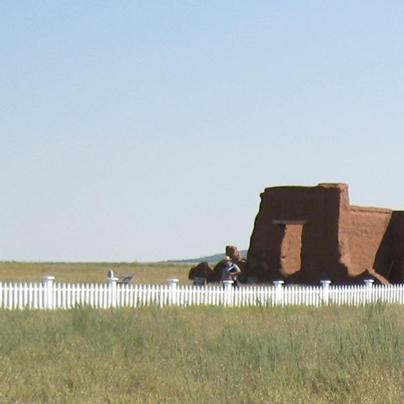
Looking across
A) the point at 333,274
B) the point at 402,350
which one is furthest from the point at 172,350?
the point at 333,274

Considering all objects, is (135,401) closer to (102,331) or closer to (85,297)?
(102,331)

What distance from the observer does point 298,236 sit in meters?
34.8

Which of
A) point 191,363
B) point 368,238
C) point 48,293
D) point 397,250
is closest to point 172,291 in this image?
point 48,293

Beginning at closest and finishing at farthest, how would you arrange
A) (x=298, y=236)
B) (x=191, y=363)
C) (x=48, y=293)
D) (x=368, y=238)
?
(x=191, y=363), (x=48, y=293), (x=298, y=236), (x=368, y=238)

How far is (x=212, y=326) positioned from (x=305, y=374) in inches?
264

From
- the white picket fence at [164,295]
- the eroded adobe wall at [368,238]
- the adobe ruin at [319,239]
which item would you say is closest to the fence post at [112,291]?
the white picket fence at [164,295]

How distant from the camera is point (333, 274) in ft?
108

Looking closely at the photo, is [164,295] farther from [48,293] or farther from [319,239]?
[319,239]

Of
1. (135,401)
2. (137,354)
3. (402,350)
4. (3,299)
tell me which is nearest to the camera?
(135,401)

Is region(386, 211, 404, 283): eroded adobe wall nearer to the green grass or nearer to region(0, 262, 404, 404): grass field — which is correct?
region(0, 262, 404, 404): grass field

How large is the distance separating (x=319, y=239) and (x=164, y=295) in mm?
9893

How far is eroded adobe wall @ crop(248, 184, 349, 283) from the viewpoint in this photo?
3306 centimetres

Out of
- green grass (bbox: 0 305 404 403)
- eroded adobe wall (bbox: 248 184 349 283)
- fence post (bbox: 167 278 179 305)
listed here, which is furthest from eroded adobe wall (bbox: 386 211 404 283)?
green grass (bbox: 0 305 404 403)

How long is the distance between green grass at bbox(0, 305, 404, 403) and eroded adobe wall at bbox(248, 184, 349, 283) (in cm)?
1651
